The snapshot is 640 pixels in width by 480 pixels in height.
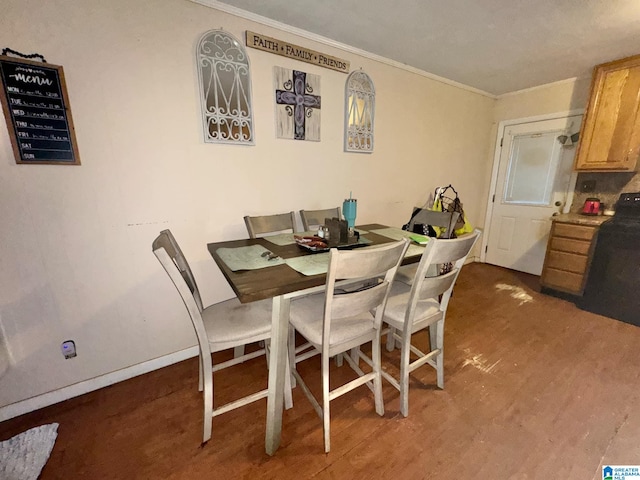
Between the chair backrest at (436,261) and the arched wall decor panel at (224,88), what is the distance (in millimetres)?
1532

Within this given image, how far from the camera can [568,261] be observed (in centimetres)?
278

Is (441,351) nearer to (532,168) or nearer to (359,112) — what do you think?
(359,112)

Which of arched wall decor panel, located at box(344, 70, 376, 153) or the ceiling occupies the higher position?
the ceiling

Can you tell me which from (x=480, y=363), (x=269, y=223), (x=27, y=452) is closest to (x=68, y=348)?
(x=27, y=452)

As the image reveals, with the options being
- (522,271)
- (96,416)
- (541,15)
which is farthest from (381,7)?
(522,271)

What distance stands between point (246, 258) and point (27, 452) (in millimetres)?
1394

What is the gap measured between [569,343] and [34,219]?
3.75 meters

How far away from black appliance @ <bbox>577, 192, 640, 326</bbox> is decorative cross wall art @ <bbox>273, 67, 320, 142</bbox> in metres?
2.90

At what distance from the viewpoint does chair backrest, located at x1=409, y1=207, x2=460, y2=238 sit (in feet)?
6.88

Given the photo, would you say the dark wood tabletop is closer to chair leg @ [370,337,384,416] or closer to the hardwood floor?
chair leg @ [370,337,384,416]

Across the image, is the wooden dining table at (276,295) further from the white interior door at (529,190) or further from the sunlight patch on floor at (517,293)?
the white interior door at (529,190)

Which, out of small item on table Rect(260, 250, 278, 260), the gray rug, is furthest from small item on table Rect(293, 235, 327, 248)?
the gray rug

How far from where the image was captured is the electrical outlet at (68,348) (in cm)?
158

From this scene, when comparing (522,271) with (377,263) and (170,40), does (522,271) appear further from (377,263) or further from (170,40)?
(170,40)
